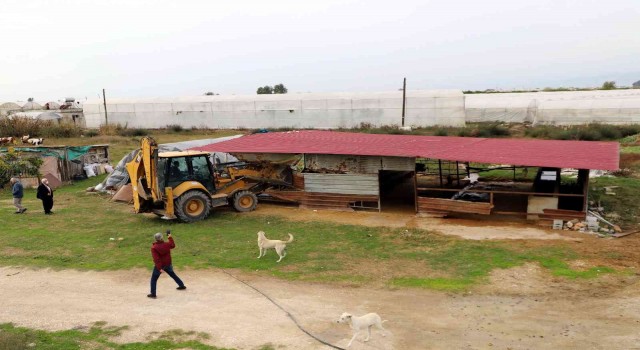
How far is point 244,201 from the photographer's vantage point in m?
18.6

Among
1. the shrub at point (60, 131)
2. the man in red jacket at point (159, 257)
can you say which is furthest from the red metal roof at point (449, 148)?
the shrub at point (60, 131)

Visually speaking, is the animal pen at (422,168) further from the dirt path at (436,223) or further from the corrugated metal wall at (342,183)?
the dirt path at (436,223)

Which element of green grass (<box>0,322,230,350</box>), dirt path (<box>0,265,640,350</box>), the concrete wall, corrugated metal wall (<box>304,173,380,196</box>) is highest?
the concrete wall

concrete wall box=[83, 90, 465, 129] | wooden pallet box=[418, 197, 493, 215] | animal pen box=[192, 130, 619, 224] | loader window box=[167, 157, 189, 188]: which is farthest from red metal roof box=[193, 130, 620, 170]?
concrete wall box=[83, 90, 465, 129]

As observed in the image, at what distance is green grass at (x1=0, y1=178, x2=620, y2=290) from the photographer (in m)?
11.9

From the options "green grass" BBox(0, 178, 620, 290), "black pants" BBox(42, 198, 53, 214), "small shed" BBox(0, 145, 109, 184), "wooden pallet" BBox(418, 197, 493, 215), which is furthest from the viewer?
"small shed" BBox(0, 145, 109, 184)

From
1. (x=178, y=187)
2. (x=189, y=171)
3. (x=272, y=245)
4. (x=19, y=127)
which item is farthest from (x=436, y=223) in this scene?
(x=19, y=127)

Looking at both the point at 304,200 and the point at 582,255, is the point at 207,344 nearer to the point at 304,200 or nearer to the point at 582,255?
the point at 582,255

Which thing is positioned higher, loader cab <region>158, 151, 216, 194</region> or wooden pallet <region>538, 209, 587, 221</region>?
loader cab <region>158, 151, 216, 194</region>

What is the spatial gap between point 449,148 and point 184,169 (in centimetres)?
965

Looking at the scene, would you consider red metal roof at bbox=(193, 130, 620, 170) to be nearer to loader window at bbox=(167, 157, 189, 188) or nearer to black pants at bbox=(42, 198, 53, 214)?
loader window at bbox=(167, 157, 189, 188)

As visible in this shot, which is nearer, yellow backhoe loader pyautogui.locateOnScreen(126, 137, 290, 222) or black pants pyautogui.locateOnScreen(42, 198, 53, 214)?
yellow backhoe loader pyautogui.locateOnScreen(126, 137, 290, 222)

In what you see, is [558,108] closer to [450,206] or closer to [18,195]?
[450,206]

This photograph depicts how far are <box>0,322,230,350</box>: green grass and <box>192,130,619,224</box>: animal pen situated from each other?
10.3 meters
